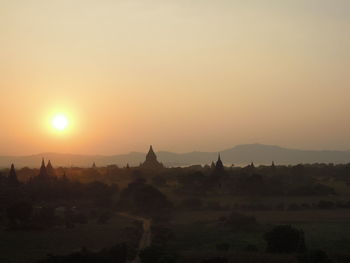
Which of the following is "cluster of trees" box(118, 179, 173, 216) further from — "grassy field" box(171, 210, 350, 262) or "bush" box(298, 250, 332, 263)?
"bush" box(298, 250, 332, 263)

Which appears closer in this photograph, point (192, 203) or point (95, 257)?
point (95, 257)

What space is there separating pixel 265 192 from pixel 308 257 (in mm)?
45449

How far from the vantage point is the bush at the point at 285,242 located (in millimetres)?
35125

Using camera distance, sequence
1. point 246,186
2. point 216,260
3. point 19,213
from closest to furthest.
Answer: point 216,260
point 19,213
point 246,186

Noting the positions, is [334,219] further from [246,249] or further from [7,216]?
[7,216]

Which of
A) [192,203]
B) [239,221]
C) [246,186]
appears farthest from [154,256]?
[246,186]

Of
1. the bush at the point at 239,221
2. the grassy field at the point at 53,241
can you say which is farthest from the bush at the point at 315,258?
the bush at the point at 239,221

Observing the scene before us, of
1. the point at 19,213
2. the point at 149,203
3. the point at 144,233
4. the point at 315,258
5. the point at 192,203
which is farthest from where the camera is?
the point at 192,203

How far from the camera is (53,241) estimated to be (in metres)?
39.5

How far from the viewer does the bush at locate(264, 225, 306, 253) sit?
115 feet

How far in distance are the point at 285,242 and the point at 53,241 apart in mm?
18258

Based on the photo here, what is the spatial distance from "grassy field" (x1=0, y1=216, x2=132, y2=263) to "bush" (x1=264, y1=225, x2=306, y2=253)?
12.4 m

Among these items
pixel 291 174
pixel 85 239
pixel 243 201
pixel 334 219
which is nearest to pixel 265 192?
pixel 243 201

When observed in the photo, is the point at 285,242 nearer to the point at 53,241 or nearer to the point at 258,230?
the point at 258,230
